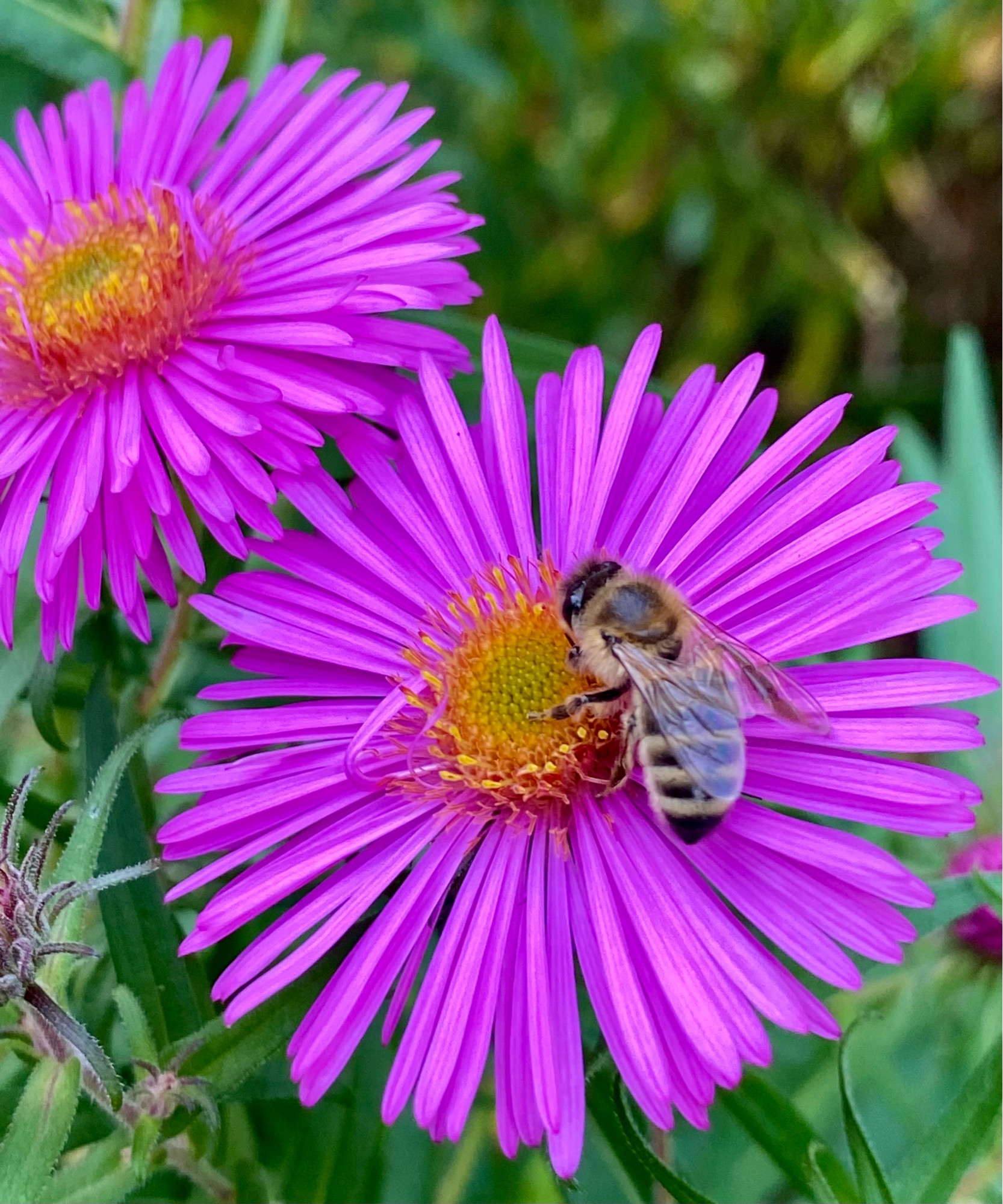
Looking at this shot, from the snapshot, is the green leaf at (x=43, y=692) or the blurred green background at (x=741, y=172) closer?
the green leaf at (x=43, y=692)

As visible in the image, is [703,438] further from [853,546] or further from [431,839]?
[431,839]

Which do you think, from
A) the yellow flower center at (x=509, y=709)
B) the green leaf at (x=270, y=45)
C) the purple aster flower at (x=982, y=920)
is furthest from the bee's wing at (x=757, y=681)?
the green leaf at (x=270, y=45)

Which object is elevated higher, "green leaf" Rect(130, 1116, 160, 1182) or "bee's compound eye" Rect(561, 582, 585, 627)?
"bee's compound eye" Rect(561, 582, 585, 627)

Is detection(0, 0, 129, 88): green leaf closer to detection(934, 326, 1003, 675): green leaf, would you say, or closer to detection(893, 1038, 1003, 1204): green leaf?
detection(934, 326, 1003, 675): green leaf

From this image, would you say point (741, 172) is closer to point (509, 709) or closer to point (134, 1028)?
point (509, 709)

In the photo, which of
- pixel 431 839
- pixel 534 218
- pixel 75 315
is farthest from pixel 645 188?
pixel 431 839

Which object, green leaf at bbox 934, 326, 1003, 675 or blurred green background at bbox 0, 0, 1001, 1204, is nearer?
blurred green background at bbox 0, 0, 1001, 1204

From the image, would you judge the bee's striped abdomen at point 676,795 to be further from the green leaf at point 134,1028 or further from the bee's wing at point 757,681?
the green leaf at point 134,1028

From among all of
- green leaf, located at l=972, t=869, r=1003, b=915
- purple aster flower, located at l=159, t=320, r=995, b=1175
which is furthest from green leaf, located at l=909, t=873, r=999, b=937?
purple aster flower, located at l=159, t=320, r=995, b=1175
